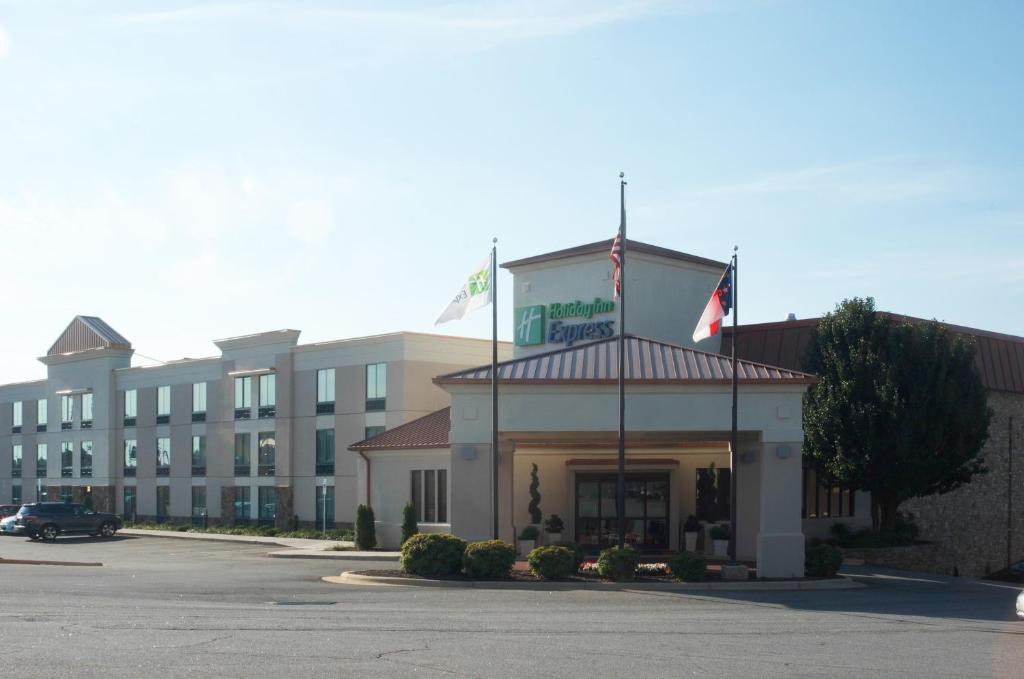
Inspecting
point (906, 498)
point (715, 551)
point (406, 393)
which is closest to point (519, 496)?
point (715, 551)

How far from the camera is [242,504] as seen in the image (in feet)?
178

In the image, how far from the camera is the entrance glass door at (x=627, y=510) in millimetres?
37219

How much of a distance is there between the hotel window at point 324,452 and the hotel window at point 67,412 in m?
23.3

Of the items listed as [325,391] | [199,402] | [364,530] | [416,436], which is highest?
[325,391]

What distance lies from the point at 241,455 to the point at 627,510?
24455mm

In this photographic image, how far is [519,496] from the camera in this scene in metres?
38.0

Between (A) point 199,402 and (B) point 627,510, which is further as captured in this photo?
(A) point 199,402

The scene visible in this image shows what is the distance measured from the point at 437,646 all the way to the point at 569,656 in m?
1.90

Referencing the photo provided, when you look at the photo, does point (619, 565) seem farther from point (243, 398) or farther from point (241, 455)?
point (243, 398)

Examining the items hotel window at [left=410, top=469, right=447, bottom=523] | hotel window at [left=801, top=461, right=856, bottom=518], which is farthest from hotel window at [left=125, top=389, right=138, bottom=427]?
hotel window at [left=801, top=461, right=856, bottom=518]

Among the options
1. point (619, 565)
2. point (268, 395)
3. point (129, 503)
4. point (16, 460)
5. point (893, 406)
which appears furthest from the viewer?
point (16, 460)

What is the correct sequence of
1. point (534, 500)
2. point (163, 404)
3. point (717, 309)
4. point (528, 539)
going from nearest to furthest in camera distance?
point (717, 309)
point (528, 539)
point (534, 500)
point (163, 404)

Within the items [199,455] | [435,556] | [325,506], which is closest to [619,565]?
[435,556]

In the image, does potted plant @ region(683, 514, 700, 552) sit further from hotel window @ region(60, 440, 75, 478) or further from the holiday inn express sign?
hotel window @ region(60, 440, 75, 478)
